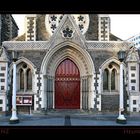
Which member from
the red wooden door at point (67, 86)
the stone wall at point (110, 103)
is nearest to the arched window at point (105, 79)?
the stone wall at point (110, 103)

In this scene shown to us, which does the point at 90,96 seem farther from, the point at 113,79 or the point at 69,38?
the point at 69,38

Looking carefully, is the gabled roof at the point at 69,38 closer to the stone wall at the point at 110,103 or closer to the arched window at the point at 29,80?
the arched window at the point at 29,80

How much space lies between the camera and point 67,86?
7922 mm

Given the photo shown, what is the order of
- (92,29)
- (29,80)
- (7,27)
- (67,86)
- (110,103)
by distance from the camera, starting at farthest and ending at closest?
(7,27) → (92,29) → (67,86) → (29,80) → (110,103)

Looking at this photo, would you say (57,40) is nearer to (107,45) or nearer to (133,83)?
(107,45)

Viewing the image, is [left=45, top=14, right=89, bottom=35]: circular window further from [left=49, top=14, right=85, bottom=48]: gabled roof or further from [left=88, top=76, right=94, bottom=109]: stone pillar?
[left=88, top=76, right=94, bottom=109]: stone pillar

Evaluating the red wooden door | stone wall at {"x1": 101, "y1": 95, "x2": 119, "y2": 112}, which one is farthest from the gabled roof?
stone wall at {"x1": 101, "y1": 95, "x2": 119, "y2": 112}

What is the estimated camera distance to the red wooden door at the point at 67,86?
7837 millimetres

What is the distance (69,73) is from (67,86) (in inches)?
15.7

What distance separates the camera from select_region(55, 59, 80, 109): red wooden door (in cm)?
784

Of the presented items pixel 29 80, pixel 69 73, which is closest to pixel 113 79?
pixel 69 73

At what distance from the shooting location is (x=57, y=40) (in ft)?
25.1
